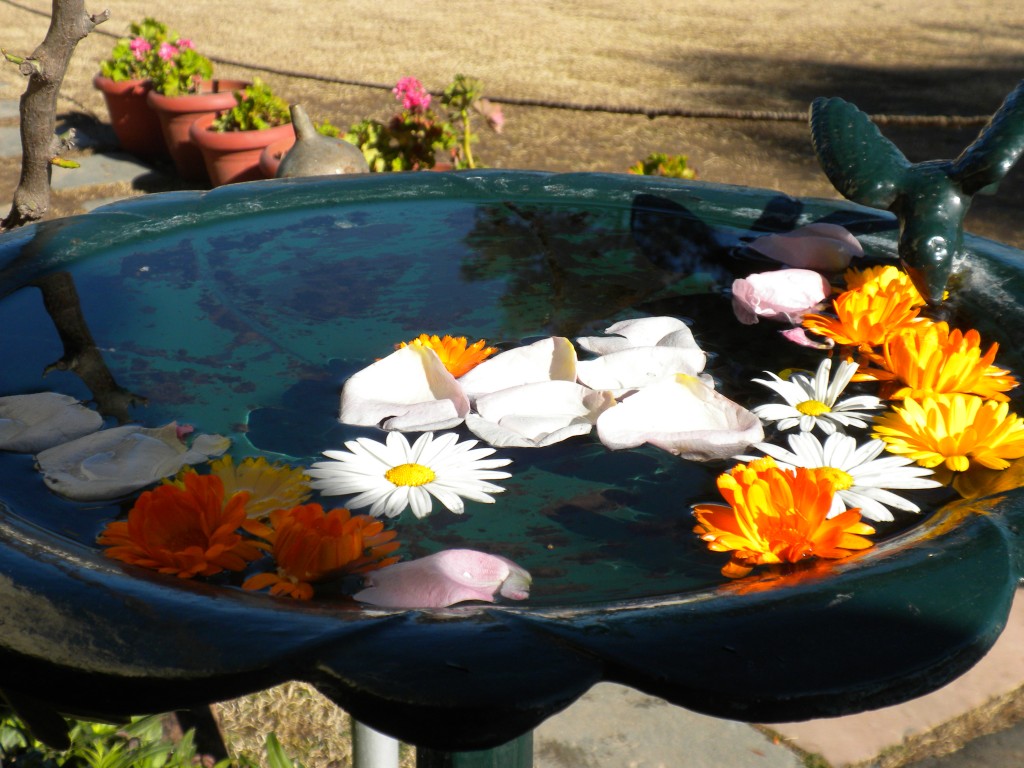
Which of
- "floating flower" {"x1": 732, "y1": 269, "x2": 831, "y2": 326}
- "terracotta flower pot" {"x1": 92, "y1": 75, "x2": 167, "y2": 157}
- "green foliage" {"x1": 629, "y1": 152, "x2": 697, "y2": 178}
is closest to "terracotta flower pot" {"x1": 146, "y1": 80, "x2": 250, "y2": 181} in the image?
"terracotta flower pot" {"x1": 92, "y1": 75, "x2": 167, "y2": 157}

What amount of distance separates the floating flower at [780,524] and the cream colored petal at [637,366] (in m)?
0.28

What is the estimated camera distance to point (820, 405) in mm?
1025

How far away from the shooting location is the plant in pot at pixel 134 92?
5.23 metres

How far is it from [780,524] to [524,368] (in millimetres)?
359

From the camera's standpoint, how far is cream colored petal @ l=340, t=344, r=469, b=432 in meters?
0.99

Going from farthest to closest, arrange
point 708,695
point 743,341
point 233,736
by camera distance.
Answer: point 233,736, point 743,341, point 708,695

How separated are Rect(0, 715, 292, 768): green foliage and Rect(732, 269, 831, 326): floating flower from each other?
37.8 inches

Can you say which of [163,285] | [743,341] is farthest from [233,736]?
[743,341]

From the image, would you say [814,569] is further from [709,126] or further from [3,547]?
[709,126]

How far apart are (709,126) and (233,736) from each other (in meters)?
5.14

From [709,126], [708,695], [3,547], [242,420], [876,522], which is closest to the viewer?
[708,695]

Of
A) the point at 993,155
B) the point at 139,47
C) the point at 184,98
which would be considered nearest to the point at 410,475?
the point at 993,155

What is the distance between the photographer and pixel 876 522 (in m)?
0.87

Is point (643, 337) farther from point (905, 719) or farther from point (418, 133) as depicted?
point (418, 133)
